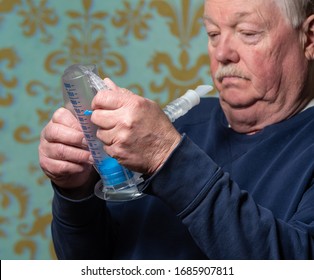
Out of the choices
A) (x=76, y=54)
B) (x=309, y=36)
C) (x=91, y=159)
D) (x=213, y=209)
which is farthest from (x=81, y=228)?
(x=76, y=54)

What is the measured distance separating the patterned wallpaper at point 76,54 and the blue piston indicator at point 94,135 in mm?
872

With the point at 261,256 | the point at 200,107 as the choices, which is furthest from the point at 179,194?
the point at 200,107

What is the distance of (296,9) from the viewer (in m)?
1.20

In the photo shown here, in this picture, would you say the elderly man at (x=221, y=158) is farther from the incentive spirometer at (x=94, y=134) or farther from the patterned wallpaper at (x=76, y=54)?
the patterned wallpaper at (x=76, y=54)

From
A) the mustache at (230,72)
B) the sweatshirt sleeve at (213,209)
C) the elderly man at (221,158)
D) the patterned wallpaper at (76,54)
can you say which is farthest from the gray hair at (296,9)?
the patterned wallpaper at (76,54)

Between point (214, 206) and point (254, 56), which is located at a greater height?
point (254, 56)

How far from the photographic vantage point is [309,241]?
1.01m

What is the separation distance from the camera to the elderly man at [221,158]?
94 cm

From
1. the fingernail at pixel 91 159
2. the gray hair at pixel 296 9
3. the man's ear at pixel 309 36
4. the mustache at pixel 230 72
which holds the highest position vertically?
the gray hair at pixel 296 9

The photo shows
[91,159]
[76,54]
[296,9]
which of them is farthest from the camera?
[76,54]

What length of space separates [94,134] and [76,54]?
90 centimetres

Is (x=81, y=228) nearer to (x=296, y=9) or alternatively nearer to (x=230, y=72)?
(x=230, y=72)

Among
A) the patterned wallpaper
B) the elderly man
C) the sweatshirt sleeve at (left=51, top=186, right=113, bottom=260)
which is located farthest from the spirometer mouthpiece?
the patterned wallpaper

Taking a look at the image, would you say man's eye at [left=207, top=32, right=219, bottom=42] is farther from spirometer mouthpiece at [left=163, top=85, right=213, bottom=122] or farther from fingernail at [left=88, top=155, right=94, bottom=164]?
fingernail at [left=88, top=155, right=94, bottom=164]
